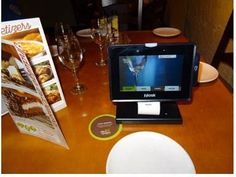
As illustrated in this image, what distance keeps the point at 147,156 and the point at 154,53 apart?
26 centimetres

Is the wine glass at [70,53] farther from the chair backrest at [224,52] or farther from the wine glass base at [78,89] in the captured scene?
the chair backrest at [224,52]

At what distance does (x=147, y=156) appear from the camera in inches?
20.4

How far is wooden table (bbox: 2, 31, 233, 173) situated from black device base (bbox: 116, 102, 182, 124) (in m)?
0.02

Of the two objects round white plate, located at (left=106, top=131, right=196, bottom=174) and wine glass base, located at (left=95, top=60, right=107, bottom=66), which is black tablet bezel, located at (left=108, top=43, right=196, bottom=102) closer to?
round white plate, located at (left=106, top=131, right=196, bottom=174)

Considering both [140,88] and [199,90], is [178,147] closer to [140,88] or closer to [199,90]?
[140,88]

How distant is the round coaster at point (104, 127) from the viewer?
1.91ft

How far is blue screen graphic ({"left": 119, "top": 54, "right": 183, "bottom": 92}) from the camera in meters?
0.54

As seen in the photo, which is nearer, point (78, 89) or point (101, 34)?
point (78, 89)

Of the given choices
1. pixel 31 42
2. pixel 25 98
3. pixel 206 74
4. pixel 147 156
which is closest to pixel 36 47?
pixel 31 42

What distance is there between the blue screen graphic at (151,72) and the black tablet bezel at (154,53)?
0.01m

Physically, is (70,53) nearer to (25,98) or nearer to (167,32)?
(25,98)

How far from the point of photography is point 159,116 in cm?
61

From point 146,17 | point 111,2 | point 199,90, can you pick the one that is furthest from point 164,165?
point 146,17

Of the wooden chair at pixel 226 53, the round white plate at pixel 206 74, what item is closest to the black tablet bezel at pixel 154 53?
the round white plate at pixel 206 74
